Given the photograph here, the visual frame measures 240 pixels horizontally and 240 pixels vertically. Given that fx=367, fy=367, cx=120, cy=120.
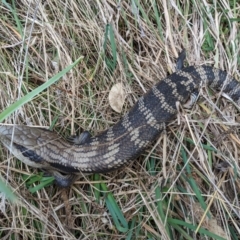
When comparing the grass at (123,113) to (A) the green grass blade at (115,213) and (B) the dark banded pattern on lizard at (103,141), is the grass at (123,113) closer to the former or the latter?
(A) the green grass blade at (115,213)

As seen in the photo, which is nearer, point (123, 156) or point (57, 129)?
point (123, 156)

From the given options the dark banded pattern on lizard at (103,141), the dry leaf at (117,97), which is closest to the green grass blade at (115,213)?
the dark banded pattern on lizard at (103,141)

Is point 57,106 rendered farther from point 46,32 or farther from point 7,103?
point 46,32

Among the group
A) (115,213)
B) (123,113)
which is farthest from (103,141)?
(115,213)

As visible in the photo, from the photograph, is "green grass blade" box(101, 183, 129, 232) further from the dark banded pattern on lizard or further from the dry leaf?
the dry leaf

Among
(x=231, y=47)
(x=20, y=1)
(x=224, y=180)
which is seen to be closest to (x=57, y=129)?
(x=20, y=1)

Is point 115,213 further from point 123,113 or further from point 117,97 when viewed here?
point 117,97

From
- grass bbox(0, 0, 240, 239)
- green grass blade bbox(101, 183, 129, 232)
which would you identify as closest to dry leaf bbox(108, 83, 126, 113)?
grass bbox(0, 0, 240, 239)
